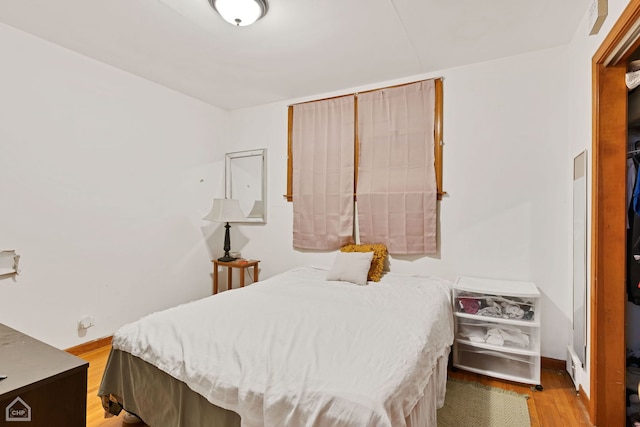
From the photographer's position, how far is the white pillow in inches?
108

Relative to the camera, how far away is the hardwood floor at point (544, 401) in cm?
185

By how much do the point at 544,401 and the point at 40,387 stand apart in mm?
2634

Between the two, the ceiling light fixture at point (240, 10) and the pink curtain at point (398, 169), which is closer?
the ceiling light fixture at point (240, 10)

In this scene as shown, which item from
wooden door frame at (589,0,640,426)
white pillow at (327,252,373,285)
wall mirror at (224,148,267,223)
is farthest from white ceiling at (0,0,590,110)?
white pillow at (327,252,373,285)

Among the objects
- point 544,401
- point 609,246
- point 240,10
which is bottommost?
point 544,401

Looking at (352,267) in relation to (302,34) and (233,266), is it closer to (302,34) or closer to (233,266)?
(233,266)

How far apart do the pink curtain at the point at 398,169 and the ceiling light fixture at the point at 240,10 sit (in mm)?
1475

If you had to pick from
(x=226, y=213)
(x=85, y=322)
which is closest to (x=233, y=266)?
(x=226, y=213)

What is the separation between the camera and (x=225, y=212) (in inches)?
142

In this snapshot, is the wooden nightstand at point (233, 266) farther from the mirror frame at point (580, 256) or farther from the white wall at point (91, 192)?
the mirror frame at point (580, 256)

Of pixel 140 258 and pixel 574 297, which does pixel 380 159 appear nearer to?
pixel 574 297

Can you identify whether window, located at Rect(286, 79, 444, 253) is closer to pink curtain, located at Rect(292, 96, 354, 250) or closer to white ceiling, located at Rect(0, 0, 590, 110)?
pink curtain, located at Rect(292, 96, 354, 250)

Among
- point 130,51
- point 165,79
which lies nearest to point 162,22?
point 130,51

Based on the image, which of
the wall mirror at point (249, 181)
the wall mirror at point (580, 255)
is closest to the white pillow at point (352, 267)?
the wall mirror at point (249, 181)
